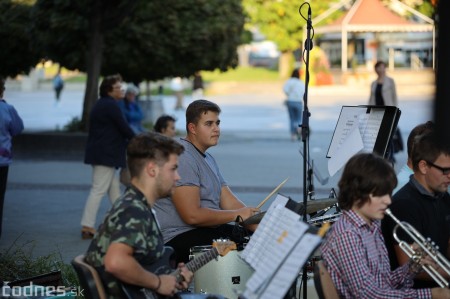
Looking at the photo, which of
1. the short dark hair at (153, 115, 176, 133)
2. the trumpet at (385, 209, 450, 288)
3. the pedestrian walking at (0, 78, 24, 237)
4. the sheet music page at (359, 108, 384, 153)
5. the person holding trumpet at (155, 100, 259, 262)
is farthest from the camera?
the short dark hair at (153, 115, 176, 133)

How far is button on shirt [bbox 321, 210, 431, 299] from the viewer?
4.54 m

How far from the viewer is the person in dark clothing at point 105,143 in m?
10.5

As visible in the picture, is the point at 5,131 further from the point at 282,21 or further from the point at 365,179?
the point at 282,21

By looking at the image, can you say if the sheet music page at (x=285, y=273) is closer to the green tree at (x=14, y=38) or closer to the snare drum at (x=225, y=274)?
the snare drum at (x=225, y=274)

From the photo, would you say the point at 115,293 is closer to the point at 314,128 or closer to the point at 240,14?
the point at 240,14

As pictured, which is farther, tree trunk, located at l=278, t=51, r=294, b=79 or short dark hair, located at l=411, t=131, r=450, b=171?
tree trunk, located at l=278, t=51, r=294, b=79

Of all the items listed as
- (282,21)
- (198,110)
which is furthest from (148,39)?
(282,21)

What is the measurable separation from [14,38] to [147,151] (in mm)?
18184

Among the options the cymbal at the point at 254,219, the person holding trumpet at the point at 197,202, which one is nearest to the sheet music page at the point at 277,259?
the cymbal at the point at 254,219

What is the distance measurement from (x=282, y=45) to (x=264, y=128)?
3621cm

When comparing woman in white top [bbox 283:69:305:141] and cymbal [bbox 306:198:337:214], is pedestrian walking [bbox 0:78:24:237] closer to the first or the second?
cymbal [bbox 306:198:337:214]

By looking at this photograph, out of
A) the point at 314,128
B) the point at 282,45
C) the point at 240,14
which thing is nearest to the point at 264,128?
the point at 314,128

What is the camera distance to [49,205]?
12766 mm

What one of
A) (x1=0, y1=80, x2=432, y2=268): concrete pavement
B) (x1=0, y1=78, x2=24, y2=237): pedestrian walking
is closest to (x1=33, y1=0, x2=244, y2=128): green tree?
(x1=0, y1=80, x2=432, y2=268): concrete pavement
